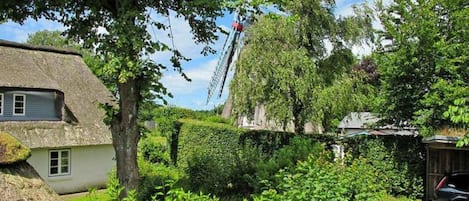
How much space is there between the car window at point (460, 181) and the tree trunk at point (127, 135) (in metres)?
10.2

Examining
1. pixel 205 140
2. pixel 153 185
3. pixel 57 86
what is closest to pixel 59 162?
pixel 57 86

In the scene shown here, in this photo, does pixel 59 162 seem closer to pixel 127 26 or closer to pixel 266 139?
pixel 266 139

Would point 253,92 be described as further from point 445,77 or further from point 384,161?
point 445,77

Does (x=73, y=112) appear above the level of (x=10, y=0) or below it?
below

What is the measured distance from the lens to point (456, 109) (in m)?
10.4

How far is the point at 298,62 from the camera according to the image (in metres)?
18.1

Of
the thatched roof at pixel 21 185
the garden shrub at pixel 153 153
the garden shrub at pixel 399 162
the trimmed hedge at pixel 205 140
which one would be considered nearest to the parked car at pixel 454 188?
the garden shrub at pixel 399 162

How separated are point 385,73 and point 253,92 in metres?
5.74

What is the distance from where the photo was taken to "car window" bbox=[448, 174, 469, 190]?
42.4ft

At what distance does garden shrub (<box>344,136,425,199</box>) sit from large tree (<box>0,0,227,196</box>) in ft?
35.0

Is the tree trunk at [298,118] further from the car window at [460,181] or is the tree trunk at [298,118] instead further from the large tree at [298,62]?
the car window at [460,181]

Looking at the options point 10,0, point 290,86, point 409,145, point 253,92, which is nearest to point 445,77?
point 409,145

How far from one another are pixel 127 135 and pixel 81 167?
45.8 feet

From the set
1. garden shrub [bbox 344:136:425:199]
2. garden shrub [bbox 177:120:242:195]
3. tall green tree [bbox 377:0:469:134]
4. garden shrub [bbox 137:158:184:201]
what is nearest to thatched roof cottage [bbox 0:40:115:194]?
garden shrub [bbox 137:158:184:201]
